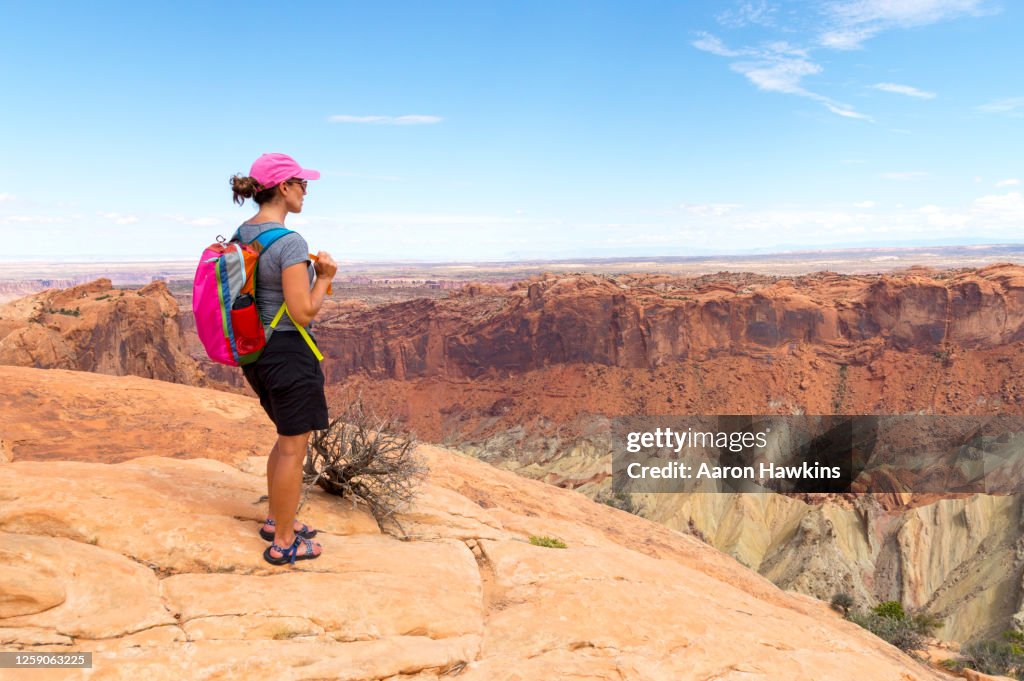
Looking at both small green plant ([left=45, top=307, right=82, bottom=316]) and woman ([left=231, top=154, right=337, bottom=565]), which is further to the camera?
small green plant ([left=45, top=307, right=82, bottom=316])

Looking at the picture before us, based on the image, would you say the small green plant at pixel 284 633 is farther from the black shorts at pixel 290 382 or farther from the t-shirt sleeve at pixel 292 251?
the t-shirt sleeve at pixel 292 251

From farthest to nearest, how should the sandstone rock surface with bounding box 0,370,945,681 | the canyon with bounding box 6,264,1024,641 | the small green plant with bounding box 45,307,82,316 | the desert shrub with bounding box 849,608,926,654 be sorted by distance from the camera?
the canyon with bounding box 6,264,1024,641 → the small green plant with bounding box 45,307,82,316 → the desert shrub with bounding box 849,608,926,654 → the sandstone rock surface with bounding box 0,370,945,681

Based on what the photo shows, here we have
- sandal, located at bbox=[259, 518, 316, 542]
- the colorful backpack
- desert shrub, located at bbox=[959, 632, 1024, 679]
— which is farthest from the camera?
desert shrub, located at bbox=[959, 632, 1024, 679]

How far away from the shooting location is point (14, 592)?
9.39 feet

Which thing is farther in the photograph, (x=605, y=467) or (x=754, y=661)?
(x=605, y=467)

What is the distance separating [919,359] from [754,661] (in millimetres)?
45798

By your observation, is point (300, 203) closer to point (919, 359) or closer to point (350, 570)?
point (350, 570)

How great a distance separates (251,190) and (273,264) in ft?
1.86

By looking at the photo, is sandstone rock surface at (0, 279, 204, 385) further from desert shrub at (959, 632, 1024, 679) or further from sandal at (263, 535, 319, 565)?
desert shrub at (959, 632, 1024, 679)

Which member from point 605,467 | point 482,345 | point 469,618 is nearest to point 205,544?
point 469,618

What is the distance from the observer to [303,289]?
3.43 metres

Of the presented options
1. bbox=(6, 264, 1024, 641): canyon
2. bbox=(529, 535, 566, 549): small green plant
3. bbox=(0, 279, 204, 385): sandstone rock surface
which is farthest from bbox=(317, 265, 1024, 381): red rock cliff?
bbox=(529, 535, 566, 549): small green plant

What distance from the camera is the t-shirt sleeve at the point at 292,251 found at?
11.2 ft

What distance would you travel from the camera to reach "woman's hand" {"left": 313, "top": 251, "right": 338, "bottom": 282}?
3.55 m
